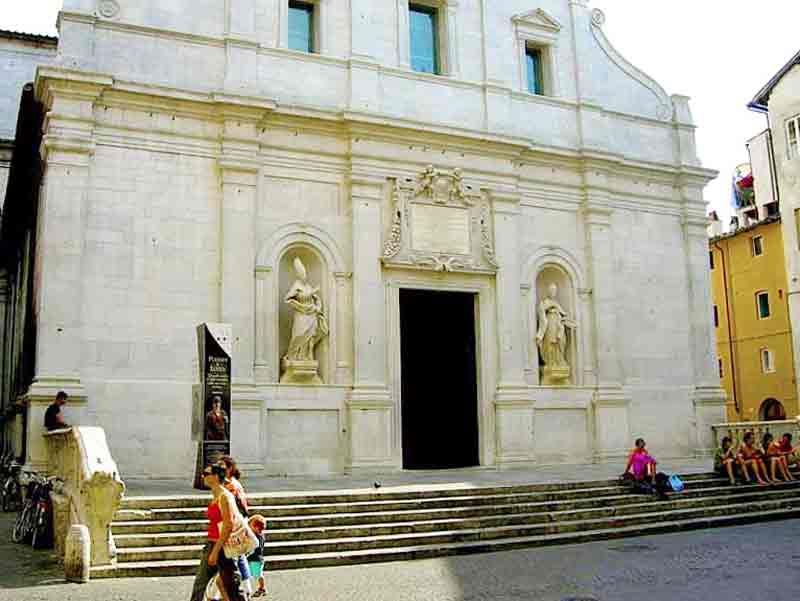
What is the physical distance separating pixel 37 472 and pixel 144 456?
1908 mm

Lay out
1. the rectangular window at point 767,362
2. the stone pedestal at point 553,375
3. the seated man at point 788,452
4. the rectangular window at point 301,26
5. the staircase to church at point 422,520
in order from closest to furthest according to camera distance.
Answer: the staircase to church at point 422,520 < the seated man at point 788,452 < the rectangular window at point 301,26 < the stone pedestal at point 553,375 < the rectangular window at point 767,362

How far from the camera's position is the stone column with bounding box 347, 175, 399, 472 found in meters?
17.1

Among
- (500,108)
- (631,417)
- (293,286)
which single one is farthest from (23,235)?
(631,417)

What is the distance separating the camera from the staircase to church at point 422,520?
10680 mm

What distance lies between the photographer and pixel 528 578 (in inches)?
380

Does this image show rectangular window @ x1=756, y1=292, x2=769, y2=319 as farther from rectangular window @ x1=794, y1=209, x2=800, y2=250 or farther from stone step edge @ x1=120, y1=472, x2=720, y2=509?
stone step edge @ x1=120, y1=472, x2=720, y2=509

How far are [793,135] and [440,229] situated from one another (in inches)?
647

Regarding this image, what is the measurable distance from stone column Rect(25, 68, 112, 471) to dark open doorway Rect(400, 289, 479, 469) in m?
6.80

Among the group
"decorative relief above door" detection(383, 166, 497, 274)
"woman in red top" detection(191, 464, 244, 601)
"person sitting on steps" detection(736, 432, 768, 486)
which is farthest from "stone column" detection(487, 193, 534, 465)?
"woman in red top" detection(191, 464, 244, 601)

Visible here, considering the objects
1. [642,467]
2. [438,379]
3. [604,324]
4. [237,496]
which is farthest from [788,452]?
[237,496]

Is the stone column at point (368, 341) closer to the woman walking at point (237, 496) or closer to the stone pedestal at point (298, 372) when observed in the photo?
the stone pedestal at point (298, 372)

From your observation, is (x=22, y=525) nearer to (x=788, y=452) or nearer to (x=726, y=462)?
(x=726, y=462)

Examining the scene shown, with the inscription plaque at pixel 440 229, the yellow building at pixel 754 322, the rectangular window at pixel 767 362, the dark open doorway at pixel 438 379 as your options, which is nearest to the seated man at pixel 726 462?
the dark open doorway at pixel 438 379

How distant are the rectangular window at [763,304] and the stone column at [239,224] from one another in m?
26.3
